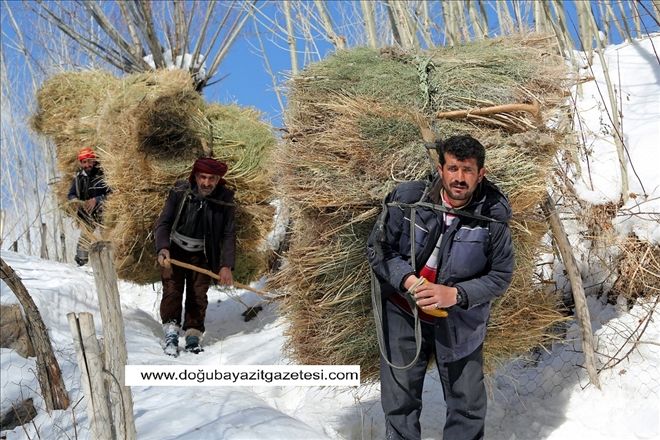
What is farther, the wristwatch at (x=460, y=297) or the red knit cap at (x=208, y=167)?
the red knit cap at (x=208, y=167)

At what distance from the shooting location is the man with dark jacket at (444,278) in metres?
3.12

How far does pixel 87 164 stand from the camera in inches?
291

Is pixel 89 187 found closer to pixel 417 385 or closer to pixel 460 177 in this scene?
pixel 417 385

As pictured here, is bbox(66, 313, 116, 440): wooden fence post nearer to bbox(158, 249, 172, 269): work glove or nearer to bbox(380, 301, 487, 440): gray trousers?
bbox(380, 301, 487, 440): gray trousers

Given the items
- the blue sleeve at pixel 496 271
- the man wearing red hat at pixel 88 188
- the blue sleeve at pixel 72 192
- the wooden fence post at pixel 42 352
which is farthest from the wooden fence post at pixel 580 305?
the blue sleeve at pixel 72 192

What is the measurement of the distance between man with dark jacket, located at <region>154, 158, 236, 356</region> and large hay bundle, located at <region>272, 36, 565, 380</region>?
6.51ft

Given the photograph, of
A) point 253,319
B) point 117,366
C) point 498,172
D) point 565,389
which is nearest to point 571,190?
point 565,389

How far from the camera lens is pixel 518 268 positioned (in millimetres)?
3635

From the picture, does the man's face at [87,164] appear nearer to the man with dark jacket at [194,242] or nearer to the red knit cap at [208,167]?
the man with dark jacket at [194,242]

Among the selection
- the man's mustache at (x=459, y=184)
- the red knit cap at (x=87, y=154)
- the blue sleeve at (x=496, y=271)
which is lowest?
the blue sleeve at (x=496, y=271)

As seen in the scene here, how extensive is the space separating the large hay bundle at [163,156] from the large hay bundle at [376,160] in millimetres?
2041

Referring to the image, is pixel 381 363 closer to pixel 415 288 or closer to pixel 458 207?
pixel 415 288

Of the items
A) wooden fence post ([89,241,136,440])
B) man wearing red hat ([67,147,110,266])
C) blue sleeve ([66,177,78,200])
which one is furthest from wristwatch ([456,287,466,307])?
blue sleeve ([66,177,78,200])

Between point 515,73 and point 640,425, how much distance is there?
1.80 meters
